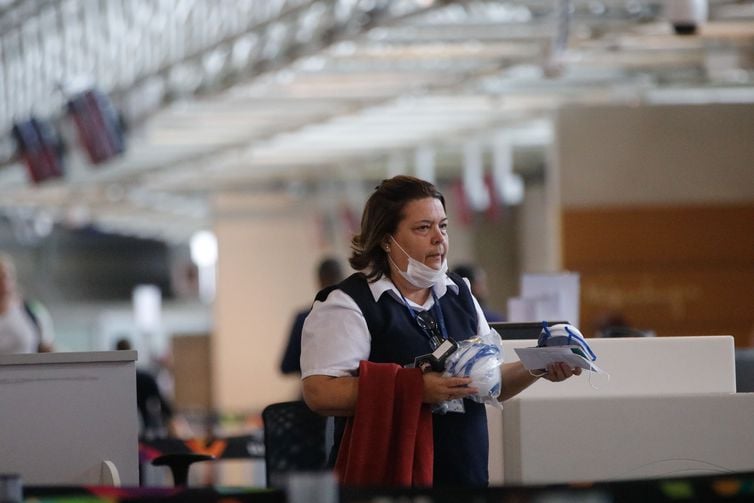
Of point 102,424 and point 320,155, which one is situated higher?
point 320,155

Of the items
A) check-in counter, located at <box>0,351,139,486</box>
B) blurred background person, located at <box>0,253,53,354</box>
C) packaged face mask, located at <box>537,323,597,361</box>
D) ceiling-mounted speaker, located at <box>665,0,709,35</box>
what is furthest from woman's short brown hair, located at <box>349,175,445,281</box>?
blurred background person, located at <box>0,253,53,354</box>

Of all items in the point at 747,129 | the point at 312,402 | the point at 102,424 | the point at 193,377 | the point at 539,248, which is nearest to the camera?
the point at 312,402

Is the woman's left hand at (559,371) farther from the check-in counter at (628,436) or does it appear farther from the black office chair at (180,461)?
the black office chair at (180,461)

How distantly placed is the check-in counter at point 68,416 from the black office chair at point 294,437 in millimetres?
1396

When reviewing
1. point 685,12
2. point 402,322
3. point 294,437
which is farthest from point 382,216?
point 685,12

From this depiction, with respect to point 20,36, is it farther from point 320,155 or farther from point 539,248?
point 539,248

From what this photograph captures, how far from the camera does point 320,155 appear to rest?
19.0 metres

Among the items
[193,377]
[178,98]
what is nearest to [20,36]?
[178,98]

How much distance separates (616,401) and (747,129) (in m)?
9.24

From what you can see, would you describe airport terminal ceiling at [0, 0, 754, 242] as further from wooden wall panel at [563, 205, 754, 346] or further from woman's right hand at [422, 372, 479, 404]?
woman's right hand at [422, 372, 479, 404]

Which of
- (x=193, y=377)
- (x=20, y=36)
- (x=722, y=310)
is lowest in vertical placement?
(x=193, y=377)

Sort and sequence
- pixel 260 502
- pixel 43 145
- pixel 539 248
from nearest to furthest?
pixel 260 502 < pixel 43 145 < pixel 539 248

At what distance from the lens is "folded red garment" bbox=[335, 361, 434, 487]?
3.35m

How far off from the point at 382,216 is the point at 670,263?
30.0ft
